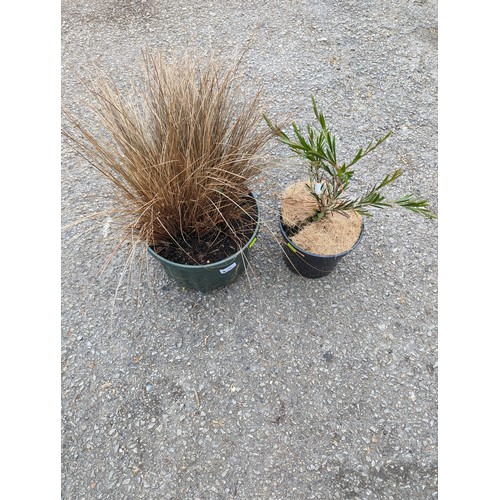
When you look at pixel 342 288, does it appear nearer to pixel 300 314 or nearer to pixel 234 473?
pixel 300 314

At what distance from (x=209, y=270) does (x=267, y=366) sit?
0.48 m

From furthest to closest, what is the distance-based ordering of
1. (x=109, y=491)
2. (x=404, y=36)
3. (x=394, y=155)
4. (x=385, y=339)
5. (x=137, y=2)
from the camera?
(x=137, y=2), (x=404, y=36), (x=394, y=155), (x=385, y=339), (x=109, y=491)

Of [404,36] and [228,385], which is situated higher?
[404,36]

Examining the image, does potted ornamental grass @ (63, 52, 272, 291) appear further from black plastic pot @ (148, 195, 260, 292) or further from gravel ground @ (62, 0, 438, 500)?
gravel ground @ (62, 0, 438, 500)

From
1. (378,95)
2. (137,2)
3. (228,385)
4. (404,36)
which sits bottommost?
(228,385)

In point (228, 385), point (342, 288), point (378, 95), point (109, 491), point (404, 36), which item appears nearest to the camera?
point (109, 491)

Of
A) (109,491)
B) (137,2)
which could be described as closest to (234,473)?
(109,491)

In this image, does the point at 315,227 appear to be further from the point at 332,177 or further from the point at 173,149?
the point at 173,149

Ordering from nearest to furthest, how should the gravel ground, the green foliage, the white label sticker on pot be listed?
the green foliage, the gravel ground, the white label sticker on pot

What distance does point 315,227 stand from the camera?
157 cm

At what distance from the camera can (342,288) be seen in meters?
1.80

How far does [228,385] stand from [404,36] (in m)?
2.74

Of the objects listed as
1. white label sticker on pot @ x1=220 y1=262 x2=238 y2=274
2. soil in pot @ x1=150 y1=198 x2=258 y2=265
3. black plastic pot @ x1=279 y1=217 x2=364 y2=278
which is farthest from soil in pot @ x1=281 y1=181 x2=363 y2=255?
white label sticker on pot @ x1=220 y1=262 x2=238 y2=274

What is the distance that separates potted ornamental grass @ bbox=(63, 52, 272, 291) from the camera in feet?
4.25
